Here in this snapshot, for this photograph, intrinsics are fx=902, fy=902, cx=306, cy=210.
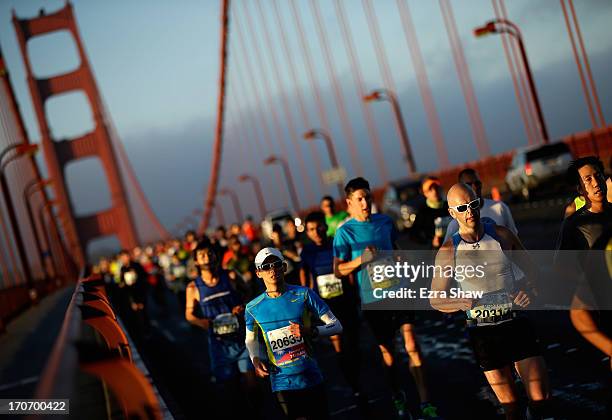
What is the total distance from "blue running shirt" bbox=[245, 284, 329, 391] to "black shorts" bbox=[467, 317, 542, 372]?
2.86 ft

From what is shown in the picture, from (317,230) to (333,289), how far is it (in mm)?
509

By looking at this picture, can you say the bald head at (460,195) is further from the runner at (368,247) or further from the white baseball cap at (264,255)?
the runner at (368,247)

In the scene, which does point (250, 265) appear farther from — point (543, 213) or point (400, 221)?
point (400, 221)

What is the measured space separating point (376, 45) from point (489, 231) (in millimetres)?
47612

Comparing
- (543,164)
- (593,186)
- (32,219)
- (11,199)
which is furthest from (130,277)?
(32,219)

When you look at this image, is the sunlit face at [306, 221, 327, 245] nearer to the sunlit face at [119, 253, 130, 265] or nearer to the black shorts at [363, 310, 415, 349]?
the black shorts at [363, 310, 415, 349]

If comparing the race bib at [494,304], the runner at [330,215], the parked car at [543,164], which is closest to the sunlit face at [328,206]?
the runner at [330,215]

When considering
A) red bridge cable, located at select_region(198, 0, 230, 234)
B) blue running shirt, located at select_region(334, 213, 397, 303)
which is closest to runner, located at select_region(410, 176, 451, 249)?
blue running shirt, located at select_region(334, 213, 397, 303)

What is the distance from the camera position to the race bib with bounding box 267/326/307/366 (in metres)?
4.64

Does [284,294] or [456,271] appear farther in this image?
[284,294]

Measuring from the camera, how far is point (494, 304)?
4379mm

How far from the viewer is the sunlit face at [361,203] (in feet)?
20.3

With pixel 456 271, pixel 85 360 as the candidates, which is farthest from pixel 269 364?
pixel 85 360

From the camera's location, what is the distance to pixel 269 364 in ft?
15.4
